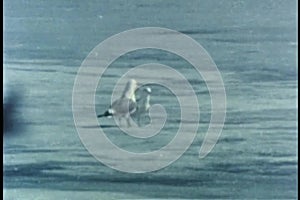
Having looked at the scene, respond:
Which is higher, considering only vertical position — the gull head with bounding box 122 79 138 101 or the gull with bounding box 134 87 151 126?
the gull head with bounding box 122 79 138 101

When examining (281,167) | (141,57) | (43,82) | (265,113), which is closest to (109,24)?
(141,57)

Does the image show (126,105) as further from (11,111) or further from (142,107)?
(11,111)

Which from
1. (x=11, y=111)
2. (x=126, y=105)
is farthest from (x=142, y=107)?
(x=11, y=111)

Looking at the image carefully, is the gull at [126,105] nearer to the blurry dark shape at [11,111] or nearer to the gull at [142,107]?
the gull at [142,107]

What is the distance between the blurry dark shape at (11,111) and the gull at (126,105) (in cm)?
22

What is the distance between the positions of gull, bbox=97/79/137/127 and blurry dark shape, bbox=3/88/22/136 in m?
0.22

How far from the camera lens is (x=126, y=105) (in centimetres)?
161

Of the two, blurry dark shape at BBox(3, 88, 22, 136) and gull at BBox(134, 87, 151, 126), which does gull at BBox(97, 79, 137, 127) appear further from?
blurry dark shape at BBox(3, 88, 22, 136)

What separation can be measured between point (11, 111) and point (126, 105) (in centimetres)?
30

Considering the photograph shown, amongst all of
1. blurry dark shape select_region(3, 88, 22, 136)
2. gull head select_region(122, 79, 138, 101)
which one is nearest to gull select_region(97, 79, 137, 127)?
gull head select_region(122, 79, 138, 101)

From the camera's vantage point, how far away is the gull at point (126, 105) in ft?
5.27

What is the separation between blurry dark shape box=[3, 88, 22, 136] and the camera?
5.31 ft

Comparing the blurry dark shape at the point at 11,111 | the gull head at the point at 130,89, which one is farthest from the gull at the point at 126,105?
the blurry dark shape at the point at 11,111

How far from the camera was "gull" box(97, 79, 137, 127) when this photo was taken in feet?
5.27
